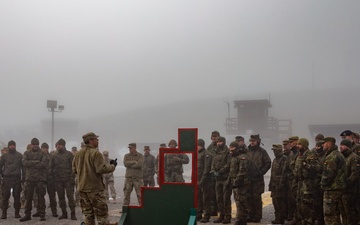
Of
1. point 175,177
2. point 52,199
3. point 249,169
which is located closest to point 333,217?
point 249,169

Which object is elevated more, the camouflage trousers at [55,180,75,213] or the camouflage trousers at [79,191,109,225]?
the camouflage trousers at [79,191,109,225]

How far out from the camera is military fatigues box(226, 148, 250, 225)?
31.5ft

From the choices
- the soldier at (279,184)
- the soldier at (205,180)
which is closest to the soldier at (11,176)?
the soldier at (205,180)

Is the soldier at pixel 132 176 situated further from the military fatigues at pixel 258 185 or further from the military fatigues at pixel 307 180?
the military fatigues at pixel 307 180

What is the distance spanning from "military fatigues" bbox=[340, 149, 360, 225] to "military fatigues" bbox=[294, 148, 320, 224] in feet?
2.32

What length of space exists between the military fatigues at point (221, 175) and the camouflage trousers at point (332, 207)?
2821 mm

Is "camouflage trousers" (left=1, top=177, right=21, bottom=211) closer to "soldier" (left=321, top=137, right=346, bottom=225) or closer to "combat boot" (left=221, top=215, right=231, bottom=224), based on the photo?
"combat boot" (left=221, top=215, right=231, bottom=224)

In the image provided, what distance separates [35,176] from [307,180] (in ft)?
25.7

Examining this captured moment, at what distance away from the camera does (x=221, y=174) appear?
10.6m

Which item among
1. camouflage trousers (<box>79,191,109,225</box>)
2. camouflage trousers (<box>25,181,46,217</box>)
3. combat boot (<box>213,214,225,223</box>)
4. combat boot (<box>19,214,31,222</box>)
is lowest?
combat boot (<box>19,214,31,222</box>)

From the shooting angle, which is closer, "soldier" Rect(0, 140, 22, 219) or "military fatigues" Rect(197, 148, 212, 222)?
"military fatigues" Rect(197, 148, 212, 222)

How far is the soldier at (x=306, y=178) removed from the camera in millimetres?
8844

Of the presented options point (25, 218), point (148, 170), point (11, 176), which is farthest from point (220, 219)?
point (11, 176)

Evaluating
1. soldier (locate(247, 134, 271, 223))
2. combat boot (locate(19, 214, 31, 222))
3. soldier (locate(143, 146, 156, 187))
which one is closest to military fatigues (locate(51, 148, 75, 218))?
combat boot (locate(19, 214, 31, 222))
